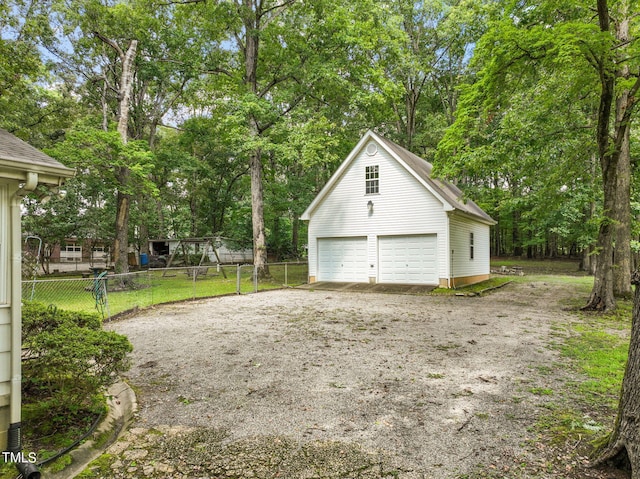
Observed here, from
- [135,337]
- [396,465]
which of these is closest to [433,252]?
[135,337]

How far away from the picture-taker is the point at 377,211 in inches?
642

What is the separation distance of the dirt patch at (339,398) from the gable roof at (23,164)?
2.48 metres

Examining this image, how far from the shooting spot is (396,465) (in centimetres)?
279

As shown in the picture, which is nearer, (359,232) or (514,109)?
(514,109)

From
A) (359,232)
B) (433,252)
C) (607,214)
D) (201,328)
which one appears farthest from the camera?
(359,232)

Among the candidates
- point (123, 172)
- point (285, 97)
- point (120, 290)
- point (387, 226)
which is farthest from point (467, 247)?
point (123, 172)

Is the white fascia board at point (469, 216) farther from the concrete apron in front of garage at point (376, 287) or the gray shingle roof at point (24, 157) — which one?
the gray shingle roof at point (24, 157)

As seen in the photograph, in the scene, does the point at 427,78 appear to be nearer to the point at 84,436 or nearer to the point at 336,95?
the point at 336,95

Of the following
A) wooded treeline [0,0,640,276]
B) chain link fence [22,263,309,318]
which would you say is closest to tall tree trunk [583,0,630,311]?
wooded treeline [0,0,640,276]

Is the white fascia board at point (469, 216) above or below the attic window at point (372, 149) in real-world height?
below

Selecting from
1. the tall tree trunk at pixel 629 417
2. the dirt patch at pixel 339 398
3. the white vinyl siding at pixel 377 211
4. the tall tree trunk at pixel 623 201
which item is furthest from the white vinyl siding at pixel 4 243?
the white vinyl siding at pixel 377 211

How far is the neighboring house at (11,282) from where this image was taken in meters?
2.94

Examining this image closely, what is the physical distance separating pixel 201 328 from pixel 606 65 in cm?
1070

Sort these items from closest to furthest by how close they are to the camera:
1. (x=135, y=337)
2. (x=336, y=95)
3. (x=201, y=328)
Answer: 1. (x=135, y=337)
2. (x=201, y=328)
3. (x=336, y=95)
